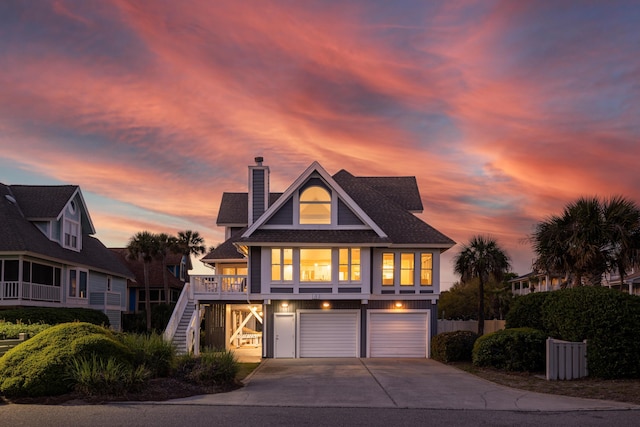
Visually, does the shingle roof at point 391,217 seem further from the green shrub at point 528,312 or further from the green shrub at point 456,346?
the green shrub at point 528,312

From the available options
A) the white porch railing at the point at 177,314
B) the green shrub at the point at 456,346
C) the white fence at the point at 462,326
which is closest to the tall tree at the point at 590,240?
the green shrub at the point at 456,346

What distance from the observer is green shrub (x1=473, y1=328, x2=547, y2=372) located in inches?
933

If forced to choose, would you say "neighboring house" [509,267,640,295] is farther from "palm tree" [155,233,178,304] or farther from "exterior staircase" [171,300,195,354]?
"palm tree" [155,233,178,304]

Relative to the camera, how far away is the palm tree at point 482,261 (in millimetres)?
40531

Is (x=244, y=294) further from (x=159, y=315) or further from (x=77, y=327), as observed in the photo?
(x=159, y=315)

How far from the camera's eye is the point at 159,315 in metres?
50.8

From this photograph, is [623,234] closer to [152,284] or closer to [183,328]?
[183,328]

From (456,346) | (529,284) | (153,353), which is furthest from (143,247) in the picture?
(529,284)

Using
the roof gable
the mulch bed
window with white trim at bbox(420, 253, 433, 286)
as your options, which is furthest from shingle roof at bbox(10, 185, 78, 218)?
the mulch bed

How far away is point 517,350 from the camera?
23.9 m

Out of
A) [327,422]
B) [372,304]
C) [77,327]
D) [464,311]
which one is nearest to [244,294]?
[372,304]

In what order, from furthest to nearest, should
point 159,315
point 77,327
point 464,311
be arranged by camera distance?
point 464,311
point 159,315
point 77,327

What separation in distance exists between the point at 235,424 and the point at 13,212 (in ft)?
82.7

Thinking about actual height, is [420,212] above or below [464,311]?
above
